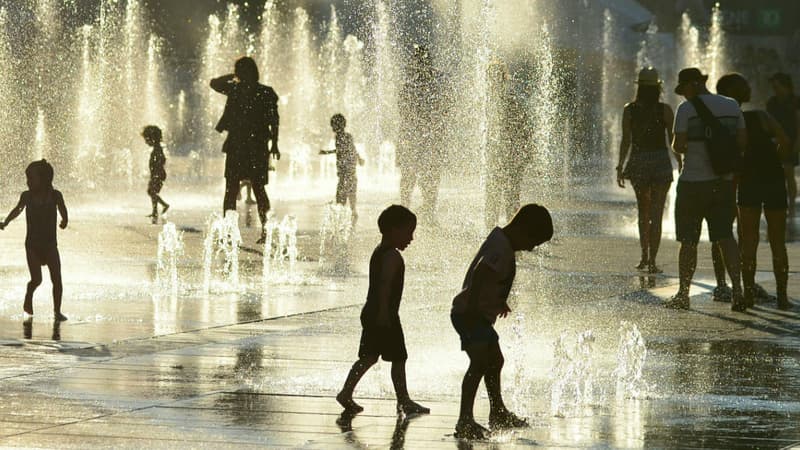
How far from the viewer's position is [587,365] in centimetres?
908

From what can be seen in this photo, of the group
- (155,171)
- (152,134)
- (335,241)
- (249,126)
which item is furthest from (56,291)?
(152,134)

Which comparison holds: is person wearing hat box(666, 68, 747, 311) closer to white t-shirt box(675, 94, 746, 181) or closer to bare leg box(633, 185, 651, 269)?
white t-shirt box(675, 94, 746, 181)

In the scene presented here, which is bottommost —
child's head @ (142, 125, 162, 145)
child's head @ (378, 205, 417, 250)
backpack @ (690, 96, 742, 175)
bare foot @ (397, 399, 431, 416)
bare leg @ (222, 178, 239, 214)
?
bare foot @ (397, 399, 431, 416)

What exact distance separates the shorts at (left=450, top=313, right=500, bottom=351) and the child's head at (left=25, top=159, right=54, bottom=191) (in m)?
4.71

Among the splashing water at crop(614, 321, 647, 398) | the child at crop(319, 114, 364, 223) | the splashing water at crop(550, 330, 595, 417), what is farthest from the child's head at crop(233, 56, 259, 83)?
the splashing water at crop(550, 330, 595, 417)

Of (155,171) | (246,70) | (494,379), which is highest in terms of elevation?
(246,70)

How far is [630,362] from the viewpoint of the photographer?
9.18m

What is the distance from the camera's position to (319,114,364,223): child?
67.7ft

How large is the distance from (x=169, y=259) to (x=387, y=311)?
806 centimetres

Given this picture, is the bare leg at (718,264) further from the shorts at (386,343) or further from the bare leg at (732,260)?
the shorts at (386,343)

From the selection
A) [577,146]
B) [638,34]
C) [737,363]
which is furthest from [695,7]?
[737,363]

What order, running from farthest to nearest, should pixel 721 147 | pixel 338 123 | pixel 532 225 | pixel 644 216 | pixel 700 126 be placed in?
pixel 338 123 < pixel 644 216 < pixel 700 126 < pixel 721 147 < pixel 532 225

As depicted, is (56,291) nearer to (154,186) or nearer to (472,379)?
(472,379)

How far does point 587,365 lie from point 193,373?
195 centimetres
